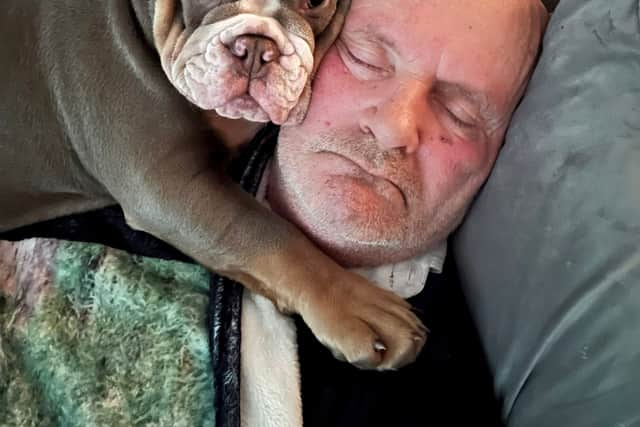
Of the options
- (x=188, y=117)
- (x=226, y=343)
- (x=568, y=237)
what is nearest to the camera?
(x=568, y=237)

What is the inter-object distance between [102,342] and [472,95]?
0.60m

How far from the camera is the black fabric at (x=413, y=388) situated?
1137mm

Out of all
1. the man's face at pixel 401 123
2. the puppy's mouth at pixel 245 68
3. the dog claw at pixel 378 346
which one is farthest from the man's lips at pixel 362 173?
the dog claw at pixel 378 346

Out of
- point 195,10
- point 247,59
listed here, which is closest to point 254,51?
point 247,59

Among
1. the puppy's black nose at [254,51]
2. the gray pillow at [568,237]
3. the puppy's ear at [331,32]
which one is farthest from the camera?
the puppy's ear at [331,32]

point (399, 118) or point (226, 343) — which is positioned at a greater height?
point (399, 118)

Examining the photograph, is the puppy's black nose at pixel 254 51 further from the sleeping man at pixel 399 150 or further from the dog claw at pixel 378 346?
the dog claw at pixel 378 346

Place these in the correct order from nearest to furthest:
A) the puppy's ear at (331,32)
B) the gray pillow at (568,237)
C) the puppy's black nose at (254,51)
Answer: the gray pillow at (568,237)
the puppy's black nose at (254,51)
the puppy's ear at (331,32)

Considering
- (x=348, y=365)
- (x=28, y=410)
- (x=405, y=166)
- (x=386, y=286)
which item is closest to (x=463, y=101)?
(x=405, y=166)

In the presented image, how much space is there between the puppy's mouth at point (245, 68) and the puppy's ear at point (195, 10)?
0.14 ft

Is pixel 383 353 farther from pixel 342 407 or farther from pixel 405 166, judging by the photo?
pixel 405 166

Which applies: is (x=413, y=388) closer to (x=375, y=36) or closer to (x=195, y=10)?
(x=375, y=36)

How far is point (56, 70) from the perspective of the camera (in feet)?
4.26

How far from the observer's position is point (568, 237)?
1.05 m
